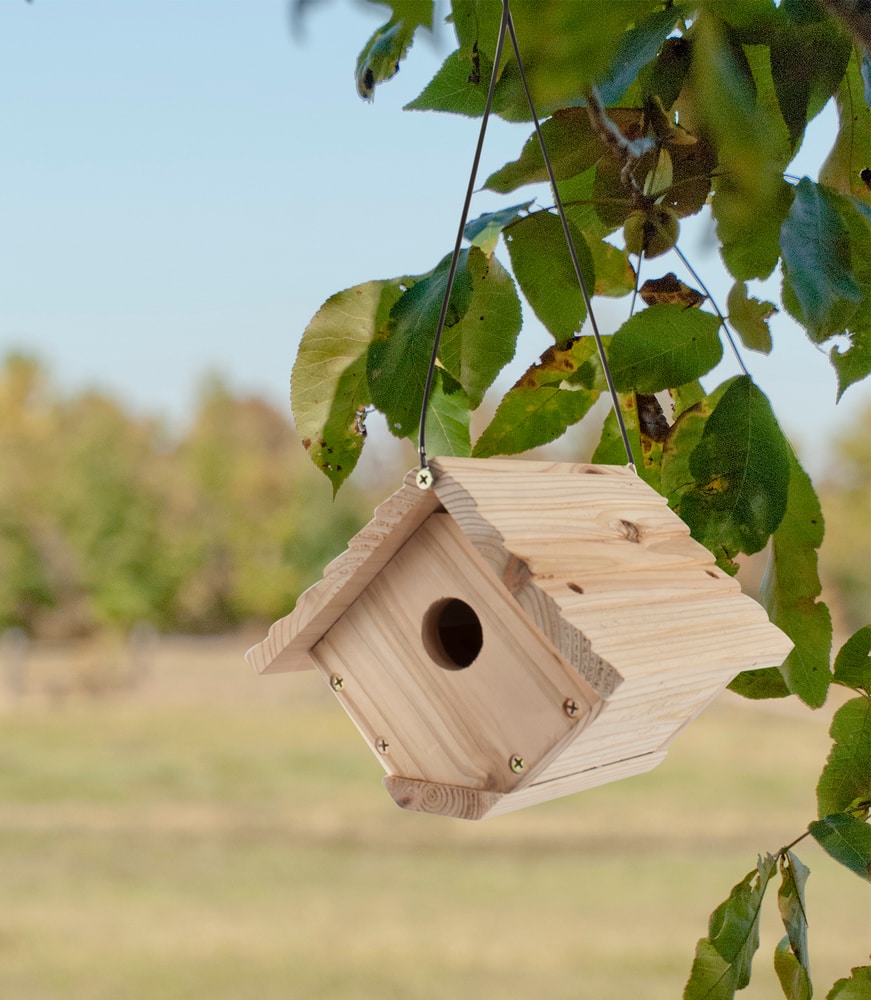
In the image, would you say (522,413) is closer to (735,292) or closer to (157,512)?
(735,292)

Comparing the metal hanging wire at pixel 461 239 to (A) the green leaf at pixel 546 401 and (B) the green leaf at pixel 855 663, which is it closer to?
(A) the green leaf at pixel 546 401

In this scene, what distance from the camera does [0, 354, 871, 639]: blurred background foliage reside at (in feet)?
46.1

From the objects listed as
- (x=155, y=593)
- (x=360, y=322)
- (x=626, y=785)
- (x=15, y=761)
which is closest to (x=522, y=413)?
(x=360, y=322)

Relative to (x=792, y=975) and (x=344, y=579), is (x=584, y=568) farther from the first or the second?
(x=792, y=975)

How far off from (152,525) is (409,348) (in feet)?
47.8

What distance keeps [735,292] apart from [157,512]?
47.8ft

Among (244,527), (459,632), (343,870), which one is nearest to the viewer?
(459,632)

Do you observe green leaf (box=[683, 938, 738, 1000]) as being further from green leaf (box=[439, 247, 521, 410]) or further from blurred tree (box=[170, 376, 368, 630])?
blurred tree (box=[170, 376, 368, 630])

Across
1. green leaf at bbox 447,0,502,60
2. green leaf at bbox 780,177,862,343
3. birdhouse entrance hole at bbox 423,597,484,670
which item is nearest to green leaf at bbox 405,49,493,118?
green leaf at bbox 447,0,502,60

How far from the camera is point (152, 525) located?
14.8 m

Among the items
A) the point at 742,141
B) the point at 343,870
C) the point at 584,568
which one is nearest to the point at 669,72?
the point at 742,141

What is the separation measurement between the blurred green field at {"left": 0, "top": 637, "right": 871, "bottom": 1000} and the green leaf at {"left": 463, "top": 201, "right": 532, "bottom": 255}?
5962 millimetres

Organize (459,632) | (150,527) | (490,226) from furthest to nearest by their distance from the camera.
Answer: (150,527), (459,632), (490,226)

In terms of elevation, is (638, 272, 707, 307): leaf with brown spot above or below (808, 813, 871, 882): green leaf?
above
